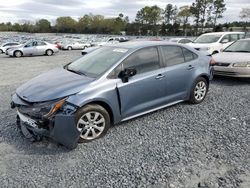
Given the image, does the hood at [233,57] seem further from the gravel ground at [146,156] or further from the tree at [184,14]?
the tree at [184,14]

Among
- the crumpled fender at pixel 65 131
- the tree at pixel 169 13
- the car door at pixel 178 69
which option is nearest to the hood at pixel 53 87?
the crumpled fender at pixel 65 131

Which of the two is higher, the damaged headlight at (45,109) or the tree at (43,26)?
Result: the tree at (43,26)

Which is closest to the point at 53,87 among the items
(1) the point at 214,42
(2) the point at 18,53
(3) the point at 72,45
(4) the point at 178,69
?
(4) the point at 178,69

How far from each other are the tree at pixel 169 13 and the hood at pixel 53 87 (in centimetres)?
7701

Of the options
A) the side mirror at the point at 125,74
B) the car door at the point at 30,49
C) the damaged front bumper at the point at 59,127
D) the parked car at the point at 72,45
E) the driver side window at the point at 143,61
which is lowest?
the parked car at the point at 72,45

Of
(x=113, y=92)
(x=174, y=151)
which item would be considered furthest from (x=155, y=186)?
(x=113, y=92)

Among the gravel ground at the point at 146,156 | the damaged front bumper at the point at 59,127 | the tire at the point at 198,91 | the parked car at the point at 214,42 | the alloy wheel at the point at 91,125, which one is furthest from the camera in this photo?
the parked car at the point at 214,42

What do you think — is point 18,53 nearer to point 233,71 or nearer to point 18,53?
point 18,53

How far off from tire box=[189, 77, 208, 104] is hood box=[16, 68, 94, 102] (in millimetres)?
2522

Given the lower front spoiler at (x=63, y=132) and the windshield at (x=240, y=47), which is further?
the windshield at (x=240, y=47)

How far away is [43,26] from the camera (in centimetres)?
9725

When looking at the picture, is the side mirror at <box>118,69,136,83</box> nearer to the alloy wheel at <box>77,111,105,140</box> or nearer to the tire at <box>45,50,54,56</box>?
the alloy wheel at <box>77,111,105,140</box>

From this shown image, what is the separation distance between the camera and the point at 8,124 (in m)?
4.60

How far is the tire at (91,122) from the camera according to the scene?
3764 millimetres
